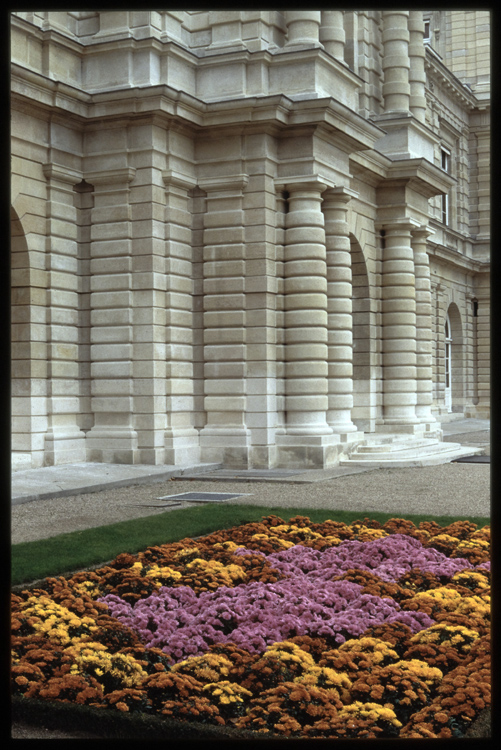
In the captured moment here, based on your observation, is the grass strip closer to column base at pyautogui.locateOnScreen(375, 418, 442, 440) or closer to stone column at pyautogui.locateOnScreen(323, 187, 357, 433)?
stone column at pyautogui.locateOnScreen(323, 187, 357, 433)

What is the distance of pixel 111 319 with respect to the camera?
17.0 m

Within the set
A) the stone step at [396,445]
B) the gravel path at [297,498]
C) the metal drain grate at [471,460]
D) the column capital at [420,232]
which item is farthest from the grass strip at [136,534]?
the column capital at [420,232]

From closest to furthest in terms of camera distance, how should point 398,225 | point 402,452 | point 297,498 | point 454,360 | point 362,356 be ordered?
point 297,498 < point 402,452 < point 362,356 < point 398,225 < point 454,360

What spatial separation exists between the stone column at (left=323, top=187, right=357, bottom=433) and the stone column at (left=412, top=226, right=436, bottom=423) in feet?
16.9

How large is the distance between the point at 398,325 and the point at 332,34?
7.19 meters

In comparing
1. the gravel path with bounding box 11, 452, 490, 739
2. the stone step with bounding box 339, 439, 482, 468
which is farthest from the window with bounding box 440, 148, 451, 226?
the gravel path with bounding box 11, 452, 490, 739

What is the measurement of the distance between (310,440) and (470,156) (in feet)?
88.3

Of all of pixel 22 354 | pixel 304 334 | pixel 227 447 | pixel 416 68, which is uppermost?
pixel 416 68

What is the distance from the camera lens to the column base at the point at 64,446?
52.9 ft

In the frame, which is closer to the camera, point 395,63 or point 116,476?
point 116,476

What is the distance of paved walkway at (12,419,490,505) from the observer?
13.5 meters

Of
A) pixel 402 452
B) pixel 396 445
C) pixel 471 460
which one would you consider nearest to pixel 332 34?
pixel 396 445

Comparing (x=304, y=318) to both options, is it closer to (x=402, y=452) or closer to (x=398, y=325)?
(x=402, y=452)

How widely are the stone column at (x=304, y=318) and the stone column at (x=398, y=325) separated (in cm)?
558
